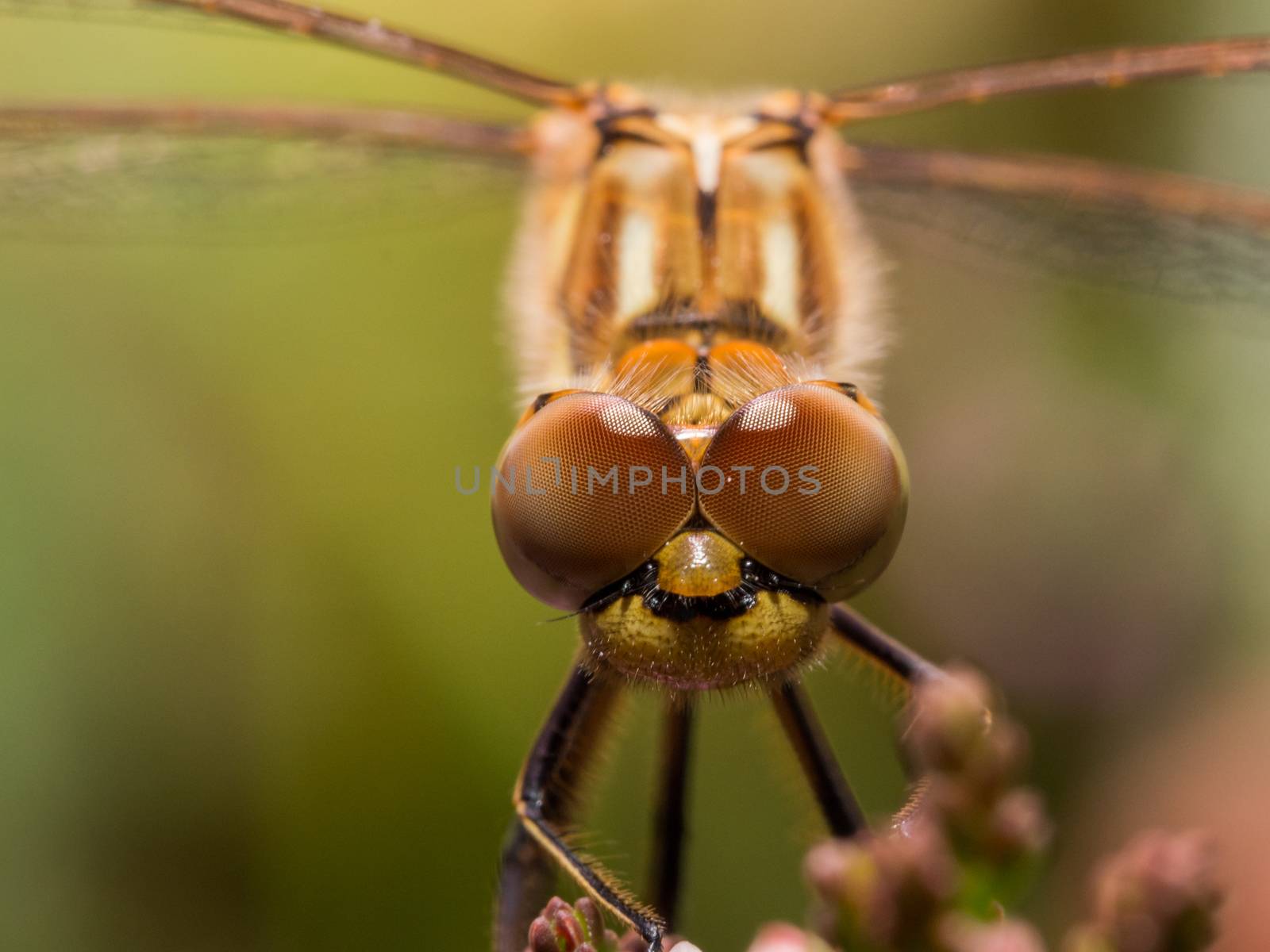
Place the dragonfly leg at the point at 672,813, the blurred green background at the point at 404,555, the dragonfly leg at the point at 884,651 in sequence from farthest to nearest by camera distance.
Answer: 1. the blurred green background at the point at 404,555
2. the dragonfly leg at the point at 672,813
3. the dragonfly leg at the point at 884,651

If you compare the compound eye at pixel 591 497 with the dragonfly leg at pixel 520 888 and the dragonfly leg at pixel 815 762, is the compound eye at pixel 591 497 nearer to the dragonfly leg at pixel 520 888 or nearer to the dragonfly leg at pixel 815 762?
the dragonfly leg at pixel 520 888

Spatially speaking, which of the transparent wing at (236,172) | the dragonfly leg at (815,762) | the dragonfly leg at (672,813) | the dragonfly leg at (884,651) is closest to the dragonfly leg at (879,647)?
the dragonfly leg at (884,651)

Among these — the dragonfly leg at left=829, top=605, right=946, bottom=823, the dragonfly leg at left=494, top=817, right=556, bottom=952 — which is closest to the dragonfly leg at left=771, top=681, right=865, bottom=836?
the dragonfly leg at left=829, top=605, right=946, bottom=823

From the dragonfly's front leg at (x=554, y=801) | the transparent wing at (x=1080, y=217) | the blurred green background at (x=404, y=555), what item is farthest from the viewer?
the blurred green background at (x=404, y=555)

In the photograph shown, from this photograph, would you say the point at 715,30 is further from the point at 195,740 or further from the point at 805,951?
the point at 805,951

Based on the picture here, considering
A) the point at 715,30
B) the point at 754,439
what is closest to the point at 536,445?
the point at 754,439

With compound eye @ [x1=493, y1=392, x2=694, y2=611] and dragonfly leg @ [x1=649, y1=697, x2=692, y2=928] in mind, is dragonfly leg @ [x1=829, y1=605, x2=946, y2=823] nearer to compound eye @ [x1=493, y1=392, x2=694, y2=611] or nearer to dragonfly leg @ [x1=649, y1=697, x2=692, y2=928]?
dragonfly leg @ [x1=649, y1=697, x2=692, y2=928]
